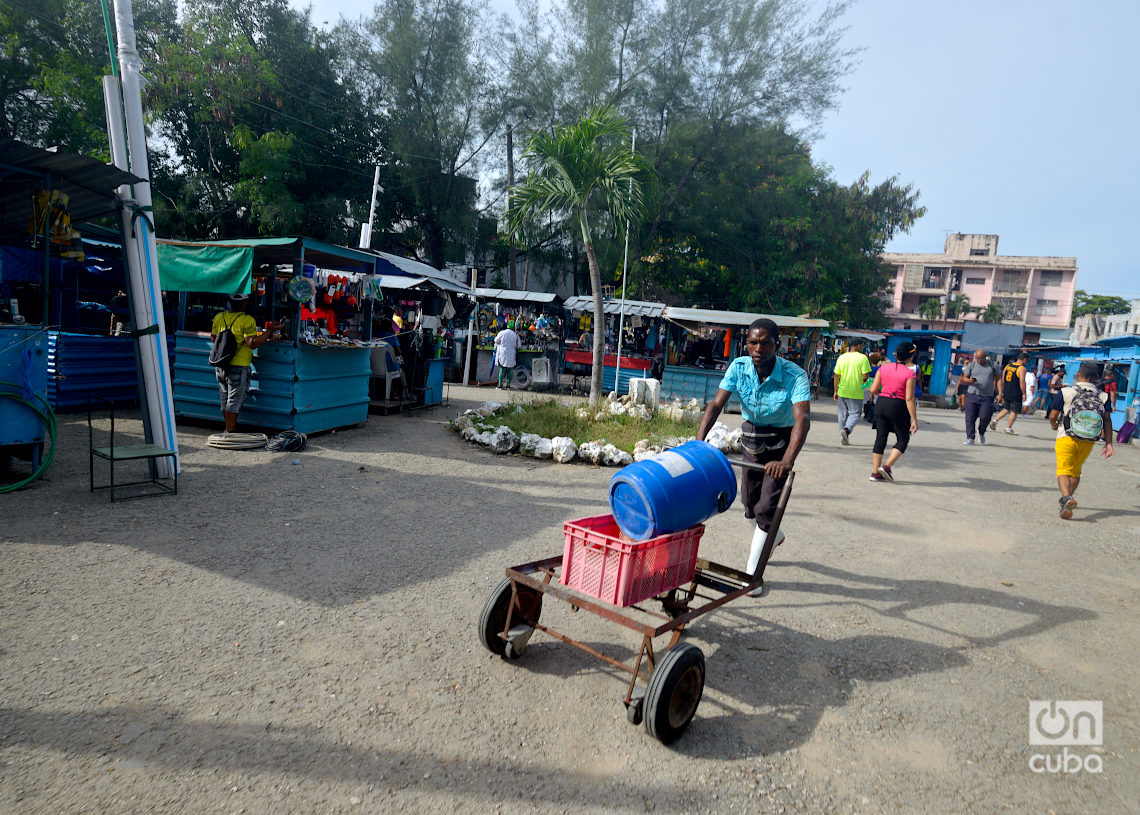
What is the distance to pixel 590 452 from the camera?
846cm

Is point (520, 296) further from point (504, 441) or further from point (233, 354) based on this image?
point (233, 354)

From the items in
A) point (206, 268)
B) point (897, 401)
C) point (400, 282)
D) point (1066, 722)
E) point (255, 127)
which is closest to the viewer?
point (1066, 722)

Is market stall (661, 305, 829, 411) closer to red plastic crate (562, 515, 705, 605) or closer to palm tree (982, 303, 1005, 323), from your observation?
red plastic crate (562, 515, 705, 605)

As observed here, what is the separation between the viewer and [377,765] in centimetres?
257

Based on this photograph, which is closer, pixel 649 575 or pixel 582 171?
pixel 649 575

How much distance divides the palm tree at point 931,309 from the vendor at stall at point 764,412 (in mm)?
50535

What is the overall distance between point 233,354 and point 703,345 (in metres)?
13.0

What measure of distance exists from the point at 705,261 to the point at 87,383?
20610 mm

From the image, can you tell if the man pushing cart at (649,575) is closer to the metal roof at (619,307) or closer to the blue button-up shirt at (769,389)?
the blue button-up shirt at (769,389)

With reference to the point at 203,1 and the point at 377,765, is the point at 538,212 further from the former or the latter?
the point at 203,1

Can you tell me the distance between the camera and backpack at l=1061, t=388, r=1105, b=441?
23.0ft

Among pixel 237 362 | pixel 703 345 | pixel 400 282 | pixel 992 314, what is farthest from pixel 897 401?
pixel 992 314

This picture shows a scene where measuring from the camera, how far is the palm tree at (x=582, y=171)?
10852mm

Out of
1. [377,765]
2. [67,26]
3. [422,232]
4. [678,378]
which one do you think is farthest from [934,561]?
[67,26]
